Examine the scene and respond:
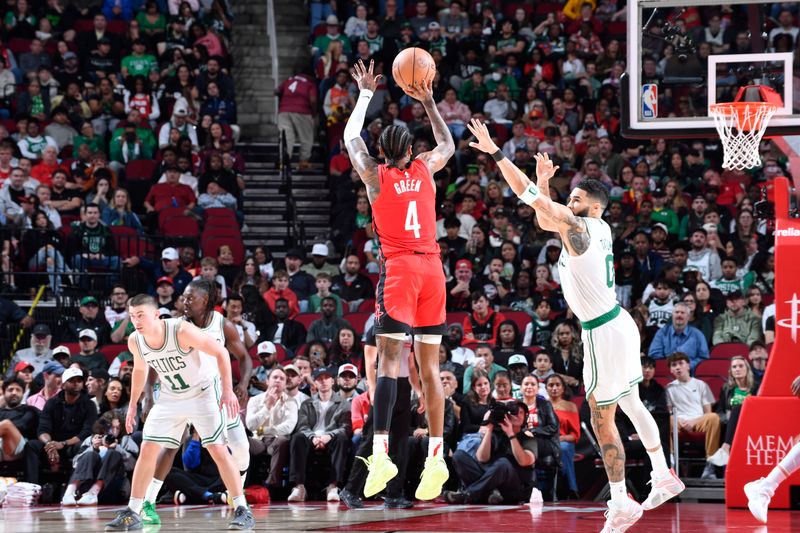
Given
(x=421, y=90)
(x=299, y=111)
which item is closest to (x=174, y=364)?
(x=421, y=90)

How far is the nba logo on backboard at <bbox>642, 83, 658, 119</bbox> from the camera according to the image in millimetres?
10672

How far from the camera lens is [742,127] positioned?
33.9 feet

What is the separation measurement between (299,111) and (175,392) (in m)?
11.3

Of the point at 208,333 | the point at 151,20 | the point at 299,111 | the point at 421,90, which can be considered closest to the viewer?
the point at 421,90

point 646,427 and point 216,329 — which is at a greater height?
point 216,329

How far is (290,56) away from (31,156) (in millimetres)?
6119

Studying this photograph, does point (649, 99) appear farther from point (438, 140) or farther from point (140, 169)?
point (140, 169)

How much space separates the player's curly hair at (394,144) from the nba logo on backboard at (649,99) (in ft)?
11.0

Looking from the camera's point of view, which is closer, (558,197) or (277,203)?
(558,197)

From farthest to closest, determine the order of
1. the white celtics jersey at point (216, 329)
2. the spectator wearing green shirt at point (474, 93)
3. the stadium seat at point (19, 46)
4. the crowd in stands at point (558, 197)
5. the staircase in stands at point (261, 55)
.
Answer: the staircase in stands at point (261, 55), the stadium seat at point (19, 46), the spectator wearing green shirt at point (474, 93), the crowd in stands at point (558, 197), the white celtics jersey at point (216, 329)

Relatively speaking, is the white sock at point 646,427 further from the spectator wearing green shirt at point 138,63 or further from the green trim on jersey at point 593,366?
the spectator wearing green shirt at point 138,63

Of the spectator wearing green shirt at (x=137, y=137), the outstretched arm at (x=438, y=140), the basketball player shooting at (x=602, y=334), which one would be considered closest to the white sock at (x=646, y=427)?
the basketball player shooting at (x=602, y=334)

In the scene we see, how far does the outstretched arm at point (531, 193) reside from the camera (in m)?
7.71

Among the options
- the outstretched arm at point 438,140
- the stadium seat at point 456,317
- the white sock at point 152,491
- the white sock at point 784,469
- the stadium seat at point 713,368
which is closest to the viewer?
the outstretched arm at point 438,140
